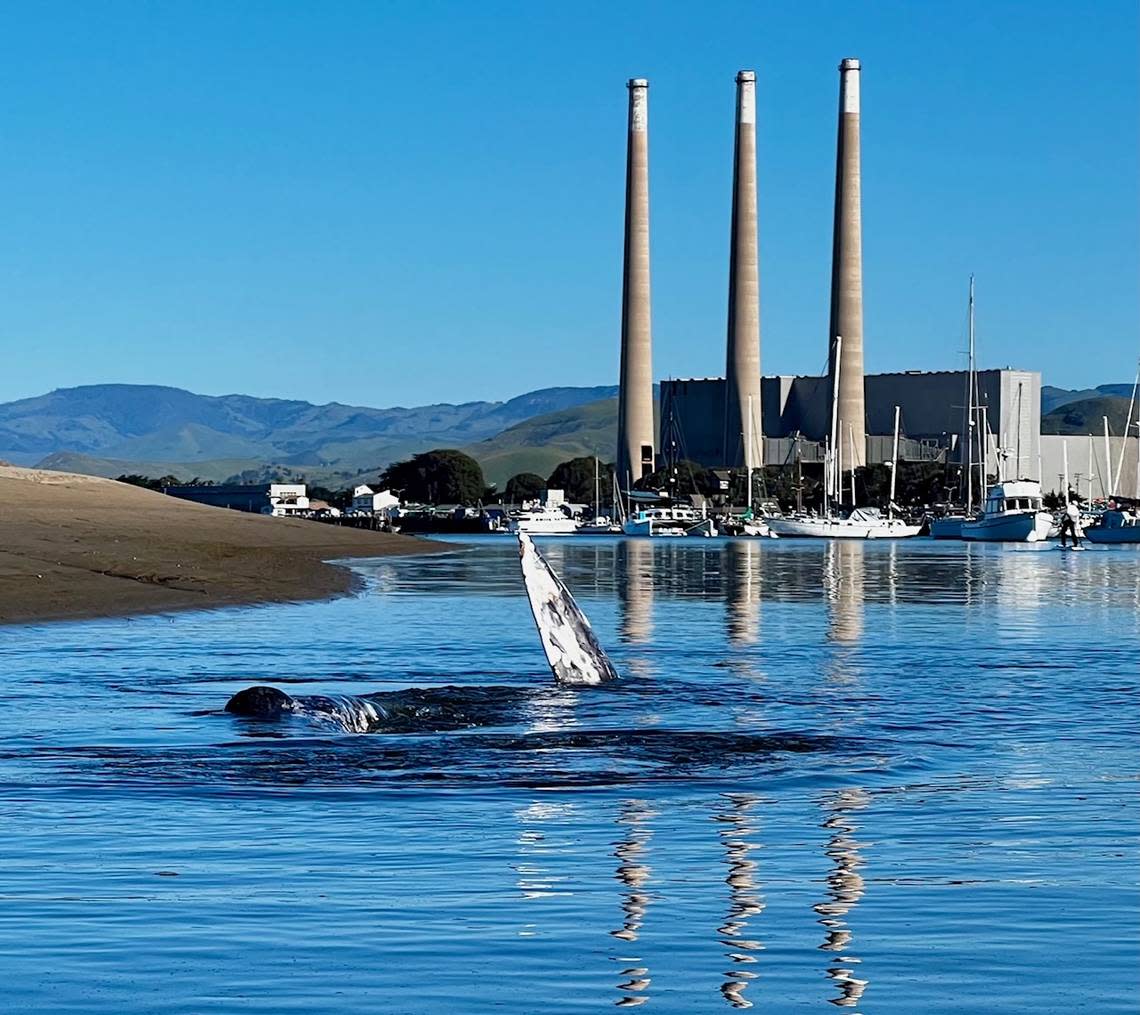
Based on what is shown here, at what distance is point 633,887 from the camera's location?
10.1 m

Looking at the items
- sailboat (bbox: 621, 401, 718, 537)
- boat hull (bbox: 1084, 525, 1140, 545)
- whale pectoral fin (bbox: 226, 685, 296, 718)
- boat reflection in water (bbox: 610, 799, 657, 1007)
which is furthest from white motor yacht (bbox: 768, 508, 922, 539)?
boat reflection in water (bbox: 610, 799, 657, 1007)

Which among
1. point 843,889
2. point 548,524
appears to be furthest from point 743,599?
point 548,524

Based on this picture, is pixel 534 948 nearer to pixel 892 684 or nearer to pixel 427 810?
pixel 427 810

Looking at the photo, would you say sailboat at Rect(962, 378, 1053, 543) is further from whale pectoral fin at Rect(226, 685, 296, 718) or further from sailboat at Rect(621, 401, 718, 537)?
whale pectoral fin at Rect(226, 685, 296, 718)

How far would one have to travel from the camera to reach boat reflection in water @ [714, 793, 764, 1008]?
313 inches

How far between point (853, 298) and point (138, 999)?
16906 centimetres

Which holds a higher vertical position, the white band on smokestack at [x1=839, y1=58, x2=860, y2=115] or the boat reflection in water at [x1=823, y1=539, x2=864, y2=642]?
the white band on smokestack at [x1=839, y1=58, x2=860, y2=115]

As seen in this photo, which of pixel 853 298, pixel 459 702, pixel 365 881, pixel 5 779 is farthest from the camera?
pixel 853 298

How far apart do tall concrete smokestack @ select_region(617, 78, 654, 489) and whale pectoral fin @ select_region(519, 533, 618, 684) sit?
152 meters

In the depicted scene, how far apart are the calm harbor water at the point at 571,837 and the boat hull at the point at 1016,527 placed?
101487 mm

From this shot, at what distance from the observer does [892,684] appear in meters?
22.7

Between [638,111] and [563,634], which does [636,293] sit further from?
[563,634]

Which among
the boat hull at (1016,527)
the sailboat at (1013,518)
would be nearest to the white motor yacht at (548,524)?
the sailboat at (1013,518)

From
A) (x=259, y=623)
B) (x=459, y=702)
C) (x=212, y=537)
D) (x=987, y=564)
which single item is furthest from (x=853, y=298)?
(x=459, y=702)
